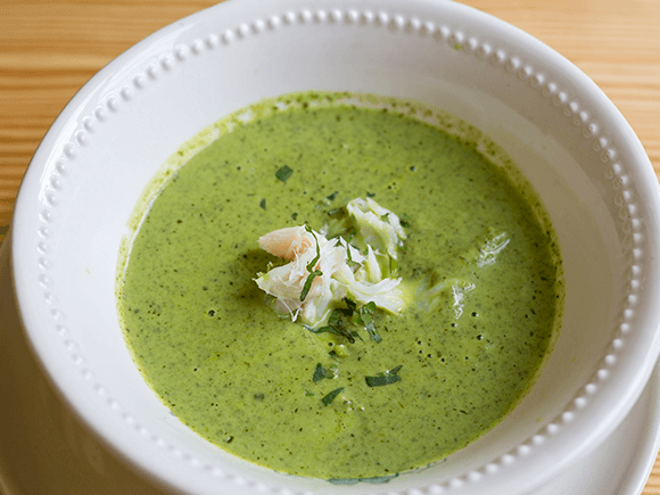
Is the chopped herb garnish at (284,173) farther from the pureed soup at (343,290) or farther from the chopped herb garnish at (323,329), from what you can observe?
the chopped herb garnish at (323,329)

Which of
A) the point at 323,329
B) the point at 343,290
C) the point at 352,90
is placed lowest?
the point at 323,329

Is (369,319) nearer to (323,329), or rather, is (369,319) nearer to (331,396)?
(323,329)

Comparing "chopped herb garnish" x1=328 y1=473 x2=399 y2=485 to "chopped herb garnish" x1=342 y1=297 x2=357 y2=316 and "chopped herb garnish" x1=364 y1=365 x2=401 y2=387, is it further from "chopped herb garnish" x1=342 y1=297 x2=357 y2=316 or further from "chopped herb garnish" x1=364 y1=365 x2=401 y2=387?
"chopped herb garnish" x1=342 y1=297 x2=357 y2=316

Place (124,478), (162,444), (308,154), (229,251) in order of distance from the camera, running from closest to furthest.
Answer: (162,444), (124,478), (229,251), (308,154)

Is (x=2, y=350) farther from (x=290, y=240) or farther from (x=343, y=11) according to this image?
(x=343, y=11)

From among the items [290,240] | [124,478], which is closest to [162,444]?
[124,478]

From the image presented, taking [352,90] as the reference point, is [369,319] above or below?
below

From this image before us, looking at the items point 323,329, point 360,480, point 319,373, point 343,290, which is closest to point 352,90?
point 343,290
